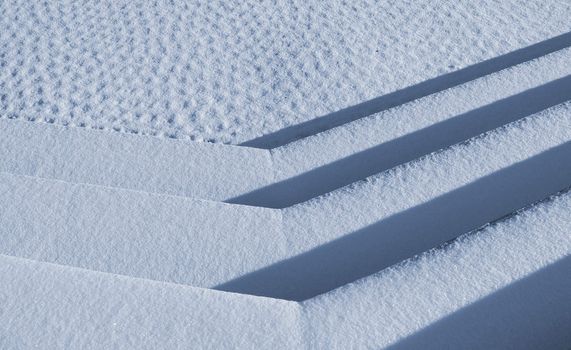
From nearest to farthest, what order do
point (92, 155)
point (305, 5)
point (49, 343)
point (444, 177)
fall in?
1. point (49, 343)
2. point (444, 177)
3. point (92, 155)
4. point (305, 5)

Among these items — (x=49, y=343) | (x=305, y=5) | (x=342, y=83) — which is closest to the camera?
(x=49, y=343)

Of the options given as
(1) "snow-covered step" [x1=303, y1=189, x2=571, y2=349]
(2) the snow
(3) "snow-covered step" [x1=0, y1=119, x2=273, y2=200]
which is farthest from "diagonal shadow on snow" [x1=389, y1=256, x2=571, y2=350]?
(2) the snow

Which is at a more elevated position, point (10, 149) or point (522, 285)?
point (522, 285)

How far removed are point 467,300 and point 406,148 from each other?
0.42 meters

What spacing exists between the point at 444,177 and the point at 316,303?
37cm

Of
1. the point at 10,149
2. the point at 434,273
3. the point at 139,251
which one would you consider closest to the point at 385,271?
the point at 434,273

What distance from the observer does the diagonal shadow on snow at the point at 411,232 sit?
105 centimetres

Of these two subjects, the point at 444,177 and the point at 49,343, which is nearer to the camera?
the point at 49,343

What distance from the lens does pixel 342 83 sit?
149cm

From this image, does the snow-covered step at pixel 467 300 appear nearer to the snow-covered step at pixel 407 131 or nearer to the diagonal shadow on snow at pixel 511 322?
the diagonal shadow on snow at pixel 511 322

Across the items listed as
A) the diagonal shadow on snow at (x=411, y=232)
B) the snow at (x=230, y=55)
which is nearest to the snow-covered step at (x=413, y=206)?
the diagonal shadow on snow at (x=411, y=232)

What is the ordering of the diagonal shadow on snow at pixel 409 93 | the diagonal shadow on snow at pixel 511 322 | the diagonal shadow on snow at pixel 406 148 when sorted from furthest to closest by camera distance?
1. the diagonal shadow on snow at pixel 409 93
2. the diagonal shadow on snow at pixel 406 148
3. the diagonal shadow on snow at pixel 511 322

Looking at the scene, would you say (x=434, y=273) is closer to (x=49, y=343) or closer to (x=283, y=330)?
(x=283, y=330)

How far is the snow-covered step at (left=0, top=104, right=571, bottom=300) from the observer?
107cm
